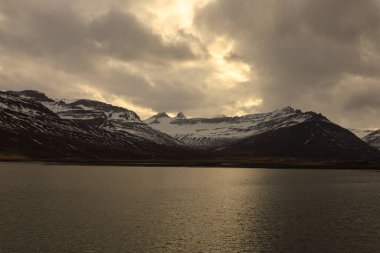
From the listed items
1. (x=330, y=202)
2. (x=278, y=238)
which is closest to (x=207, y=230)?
(x=278, y=238)

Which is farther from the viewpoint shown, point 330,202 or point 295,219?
point 330,202

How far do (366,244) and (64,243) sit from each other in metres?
35.4

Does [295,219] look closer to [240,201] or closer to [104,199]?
[240,201]

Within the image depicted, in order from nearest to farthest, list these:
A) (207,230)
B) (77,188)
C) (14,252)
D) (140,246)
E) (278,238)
→ (14,252) → (140,246) → (278,238) → (207,230) → (77,188)

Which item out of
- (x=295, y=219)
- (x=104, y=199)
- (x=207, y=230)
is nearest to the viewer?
(x=207, y=230)

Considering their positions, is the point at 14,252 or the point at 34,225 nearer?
the point at 14,252

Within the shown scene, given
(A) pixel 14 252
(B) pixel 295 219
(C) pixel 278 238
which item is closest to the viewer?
(A) pixel 14 252

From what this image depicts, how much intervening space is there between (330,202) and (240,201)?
62.5 ft

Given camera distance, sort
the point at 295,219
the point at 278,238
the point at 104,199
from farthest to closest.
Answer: the point at 104,199 < the point at 295,219 < the point at 278,238

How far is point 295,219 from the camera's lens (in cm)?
6931

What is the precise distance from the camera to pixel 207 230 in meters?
59.2

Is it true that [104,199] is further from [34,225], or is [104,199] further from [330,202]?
[330,202]

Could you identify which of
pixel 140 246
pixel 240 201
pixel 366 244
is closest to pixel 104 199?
pixel 240 201

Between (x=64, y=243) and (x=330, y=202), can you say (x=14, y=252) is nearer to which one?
(x=64, y=243)
